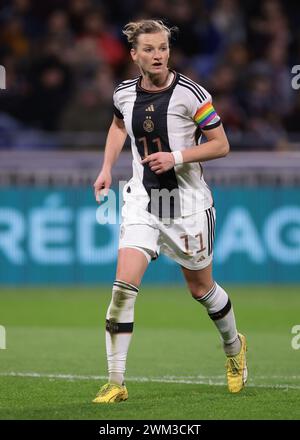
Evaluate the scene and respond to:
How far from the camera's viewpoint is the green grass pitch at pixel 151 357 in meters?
7.19

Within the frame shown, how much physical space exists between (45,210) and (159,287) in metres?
1.86

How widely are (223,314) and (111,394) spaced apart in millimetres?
1175

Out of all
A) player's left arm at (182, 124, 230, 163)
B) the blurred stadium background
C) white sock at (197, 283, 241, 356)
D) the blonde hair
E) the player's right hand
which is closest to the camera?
player's left arm at (182, 124, 230, 163)

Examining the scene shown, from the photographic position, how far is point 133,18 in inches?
731

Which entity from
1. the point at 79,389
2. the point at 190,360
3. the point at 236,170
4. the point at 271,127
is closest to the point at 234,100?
the point at 271,127

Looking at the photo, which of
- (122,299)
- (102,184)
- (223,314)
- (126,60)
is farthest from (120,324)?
(126,60)

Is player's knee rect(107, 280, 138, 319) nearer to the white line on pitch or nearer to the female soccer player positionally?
the female soccer player

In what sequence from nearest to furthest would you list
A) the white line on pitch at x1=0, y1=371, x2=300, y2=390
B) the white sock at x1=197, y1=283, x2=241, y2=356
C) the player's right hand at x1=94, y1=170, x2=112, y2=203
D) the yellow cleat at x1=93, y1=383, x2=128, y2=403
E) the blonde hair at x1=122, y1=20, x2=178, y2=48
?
1. the yellow cleat at x1=93, y1=383, x2=128, y2=403
2. the blonde hair at x1=122, y1=20, x2=178, y2=48
3. the player's right hand at x1=94, y1=170, x2=112, y2=203
4. the white sock at x1=197, y1=283, x2=241, y2=356
5. the white line on pitch at x1=0, y1=371, x2=300, y2=390

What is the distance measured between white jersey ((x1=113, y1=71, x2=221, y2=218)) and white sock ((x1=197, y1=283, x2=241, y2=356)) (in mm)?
616

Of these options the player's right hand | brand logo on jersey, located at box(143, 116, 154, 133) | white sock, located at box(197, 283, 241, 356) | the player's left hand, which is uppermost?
brand logo on jersey, located at box(143, 116, 154, 133)

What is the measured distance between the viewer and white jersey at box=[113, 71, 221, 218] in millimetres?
7871

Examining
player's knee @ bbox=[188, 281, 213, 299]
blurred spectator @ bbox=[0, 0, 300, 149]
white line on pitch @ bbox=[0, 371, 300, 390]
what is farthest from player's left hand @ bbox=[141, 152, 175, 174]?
blurred spectator @ bbox=[0, 0, 300, 149]

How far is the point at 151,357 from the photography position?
393 inches

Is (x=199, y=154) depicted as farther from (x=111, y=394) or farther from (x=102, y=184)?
(x=111, y=394)
